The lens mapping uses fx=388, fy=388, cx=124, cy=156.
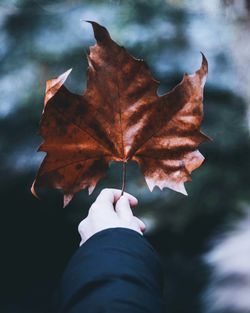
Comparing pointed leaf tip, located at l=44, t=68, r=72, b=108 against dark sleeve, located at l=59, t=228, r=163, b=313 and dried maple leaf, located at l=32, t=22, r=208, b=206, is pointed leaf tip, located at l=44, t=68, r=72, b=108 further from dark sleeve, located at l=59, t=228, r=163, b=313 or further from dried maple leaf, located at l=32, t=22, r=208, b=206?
dark sleeve, located at l=59, t=228, r=163, b=313

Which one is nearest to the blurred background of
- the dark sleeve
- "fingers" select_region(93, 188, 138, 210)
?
"fingers" select_region(93, 188, 138, 210)

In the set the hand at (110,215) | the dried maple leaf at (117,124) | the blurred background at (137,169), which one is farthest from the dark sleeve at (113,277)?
the blurred background at (137,169)

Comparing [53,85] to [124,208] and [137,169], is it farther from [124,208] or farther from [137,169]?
[137,169]

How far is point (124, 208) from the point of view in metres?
0.99

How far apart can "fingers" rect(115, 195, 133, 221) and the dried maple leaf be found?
8cm

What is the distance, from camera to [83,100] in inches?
36.1

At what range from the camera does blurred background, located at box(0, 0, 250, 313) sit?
1377mm

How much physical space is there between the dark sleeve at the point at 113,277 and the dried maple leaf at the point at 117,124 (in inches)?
8.0

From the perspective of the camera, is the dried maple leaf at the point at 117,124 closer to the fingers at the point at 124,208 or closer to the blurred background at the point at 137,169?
the fingers at the point at 124,208

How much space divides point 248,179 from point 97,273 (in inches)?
36.0

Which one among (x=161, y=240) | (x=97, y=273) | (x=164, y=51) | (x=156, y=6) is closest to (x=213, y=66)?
(x=164, y=51)

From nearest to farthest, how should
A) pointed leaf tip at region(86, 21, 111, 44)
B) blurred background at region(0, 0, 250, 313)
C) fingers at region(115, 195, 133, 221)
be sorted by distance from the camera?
pointed leaf tip at region(86, 21, 111, 44), fingers at region(115, 195, 133, 221), blurred background at region(0, 0, 250, 313)

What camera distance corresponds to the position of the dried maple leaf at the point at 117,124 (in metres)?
0.89

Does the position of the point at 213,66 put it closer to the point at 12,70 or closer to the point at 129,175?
the point at 129,175
